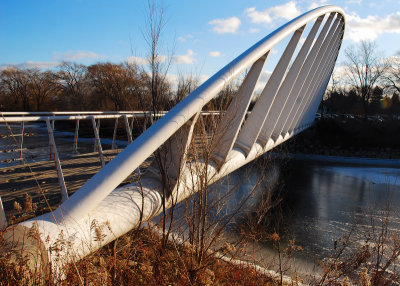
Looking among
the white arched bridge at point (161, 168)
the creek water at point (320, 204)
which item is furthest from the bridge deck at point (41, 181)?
the creek water at point (320, 204)

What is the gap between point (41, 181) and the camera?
6.34m

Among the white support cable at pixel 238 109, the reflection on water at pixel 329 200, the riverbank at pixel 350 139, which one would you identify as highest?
the white support cable at pixel 238 109

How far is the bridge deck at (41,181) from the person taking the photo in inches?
209

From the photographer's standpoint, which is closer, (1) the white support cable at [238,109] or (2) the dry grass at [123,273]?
(2) the dry grass at [123,273]

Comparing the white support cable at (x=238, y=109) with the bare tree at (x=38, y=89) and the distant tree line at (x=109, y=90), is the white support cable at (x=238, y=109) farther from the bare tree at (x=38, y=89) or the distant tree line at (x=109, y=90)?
the bare tree at (x=38, y=89)

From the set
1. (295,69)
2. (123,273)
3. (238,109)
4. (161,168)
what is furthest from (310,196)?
(123,273)

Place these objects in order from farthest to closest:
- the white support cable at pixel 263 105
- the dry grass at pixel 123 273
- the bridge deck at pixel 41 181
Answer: the white support cable at pixel 263 105 → the bridge deck at pixel 41 181 → the dry grass at pixel 123 273

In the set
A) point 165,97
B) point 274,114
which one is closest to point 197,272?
point 165,97

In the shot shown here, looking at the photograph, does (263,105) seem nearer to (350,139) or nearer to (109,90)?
(109,90)

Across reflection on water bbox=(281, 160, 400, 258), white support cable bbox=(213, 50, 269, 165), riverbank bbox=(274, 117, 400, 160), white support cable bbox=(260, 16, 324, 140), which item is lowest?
reflection on water bbox=(281, 160, 400, 258)

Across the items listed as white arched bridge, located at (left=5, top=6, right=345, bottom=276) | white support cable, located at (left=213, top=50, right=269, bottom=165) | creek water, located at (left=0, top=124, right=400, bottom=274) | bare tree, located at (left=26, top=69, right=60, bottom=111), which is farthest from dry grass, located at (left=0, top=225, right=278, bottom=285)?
bare tree, located at (left=26, top=69, right=60, bottom=111)

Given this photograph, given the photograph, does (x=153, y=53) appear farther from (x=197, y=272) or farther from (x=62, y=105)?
(x=62, y=105)

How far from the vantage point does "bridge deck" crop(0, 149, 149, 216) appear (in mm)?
5309

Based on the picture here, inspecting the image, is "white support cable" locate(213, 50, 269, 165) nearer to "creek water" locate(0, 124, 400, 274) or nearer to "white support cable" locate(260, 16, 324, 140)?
"creek water" locate(0, 124, 400, 274)
